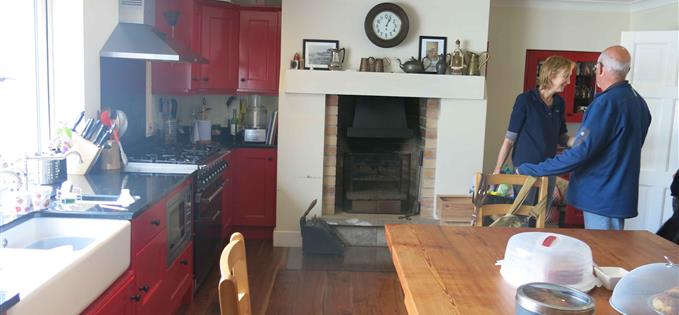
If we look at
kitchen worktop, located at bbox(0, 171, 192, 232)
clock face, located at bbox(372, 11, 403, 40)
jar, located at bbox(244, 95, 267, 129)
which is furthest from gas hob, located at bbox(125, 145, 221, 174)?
clock face, located at bbox(372, 11, 403, 40)

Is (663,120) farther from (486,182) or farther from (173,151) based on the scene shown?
(173,151)

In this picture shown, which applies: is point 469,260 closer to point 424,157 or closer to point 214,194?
point 214,194

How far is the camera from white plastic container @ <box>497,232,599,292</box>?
162 centimetres

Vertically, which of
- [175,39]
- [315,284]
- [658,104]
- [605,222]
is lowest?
[315,284]

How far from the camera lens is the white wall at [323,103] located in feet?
15.3

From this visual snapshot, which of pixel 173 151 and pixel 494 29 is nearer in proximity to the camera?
pixel 173 151

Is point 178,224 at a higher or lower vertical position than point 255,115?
lower

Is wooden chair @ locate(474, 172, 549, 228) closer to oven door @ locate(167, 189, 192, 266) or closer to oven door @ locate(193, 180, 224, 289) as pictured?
oven door @ locate(167, 189, 192, 266)

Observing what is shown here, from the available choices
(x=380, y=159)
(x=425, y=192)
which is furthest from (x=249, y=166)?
(x=425, y=192)

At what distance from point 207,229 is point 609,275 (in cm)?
267

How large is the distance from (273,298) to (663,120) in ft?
11.2

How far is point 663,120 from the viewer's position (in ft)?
15.1

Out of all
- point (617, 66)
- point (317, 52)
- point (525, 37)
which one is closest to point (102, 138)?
point (317, 52)

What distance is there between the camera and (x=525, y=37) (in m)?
5.55
